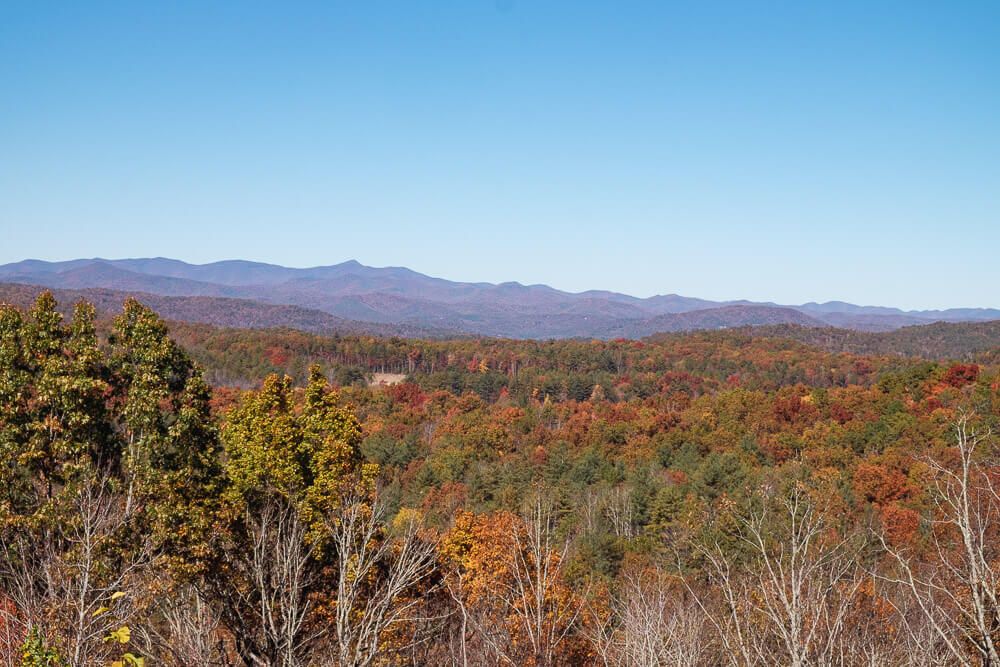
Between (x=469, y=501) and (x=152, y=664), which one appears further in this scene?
(x=469, y=501)

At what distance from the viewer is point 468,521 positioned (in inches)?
893

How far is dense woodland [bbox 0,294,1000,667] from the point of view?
7.94m

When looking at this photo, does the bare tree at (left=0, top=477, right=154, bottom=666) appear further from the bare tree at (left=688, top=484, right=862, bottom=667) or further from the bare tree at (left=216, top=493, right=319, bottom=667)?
the bare tree at (left=688, top=484, right=862, bottom=667)

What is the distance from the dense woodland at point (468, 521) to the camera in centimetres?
794

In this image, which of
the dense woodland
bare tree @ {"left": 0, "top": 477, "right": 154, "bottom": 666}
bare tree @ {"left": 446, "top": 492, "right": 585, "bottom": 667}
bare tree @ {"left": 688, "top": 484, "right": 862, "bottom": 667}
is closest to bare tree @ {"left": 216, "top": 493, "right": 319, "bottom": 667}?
the dense woodland

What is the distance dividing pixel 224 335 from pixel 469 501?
101 meters

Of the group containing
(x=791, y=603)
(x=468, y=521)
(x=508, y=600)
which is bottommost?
(x=468, y=521)

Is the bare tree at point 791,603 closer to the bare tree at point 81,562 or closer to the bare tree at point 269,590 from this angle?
the bare tree at point 269,590

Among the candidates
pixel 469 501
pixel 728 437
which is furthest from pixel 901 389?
pixel 469 501

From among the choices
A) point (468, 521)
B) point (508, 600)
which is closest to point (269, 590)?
point (508, 600)

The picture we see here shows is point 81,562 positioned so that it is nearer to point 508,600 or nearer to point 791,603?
point 508,600

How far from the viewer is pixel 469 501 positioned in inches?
2140

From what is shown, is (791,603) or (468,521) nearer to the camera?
(791,603)

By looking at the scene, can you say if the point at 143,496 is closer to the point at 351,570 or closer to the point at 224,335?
the point at 351,570
